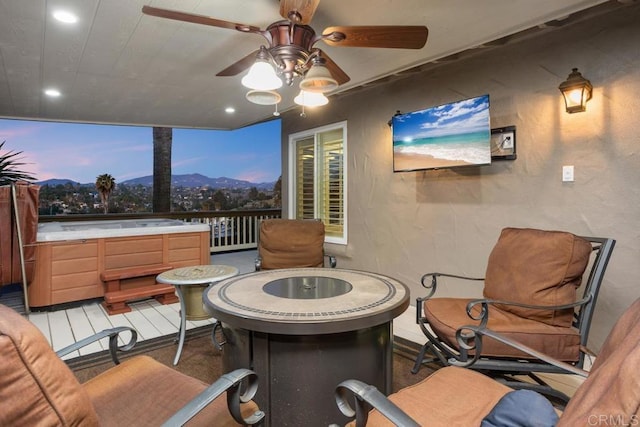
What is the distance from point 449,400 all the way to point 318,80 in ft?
5.88

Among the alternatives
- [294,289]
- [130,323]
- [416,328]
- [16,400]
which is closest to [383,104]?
[416,328]

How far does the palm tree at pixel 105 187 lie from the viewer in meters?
6.33

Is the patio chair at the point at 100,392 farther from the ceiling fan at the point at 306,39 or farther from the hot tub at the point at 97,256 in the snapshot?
the hot tub at the point at 97,256

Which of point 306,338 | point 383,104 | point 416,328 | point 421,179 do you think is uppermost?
point 383,104

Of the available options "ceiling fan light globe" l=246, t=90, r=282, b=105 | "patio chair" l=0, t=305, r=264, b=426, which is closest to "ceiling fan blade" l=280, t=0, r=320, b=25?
"ceiling fan light globe" l=246, t=90, r=282, b=105

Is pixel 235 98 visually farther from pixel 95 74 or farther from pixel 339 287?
pixel 339 287

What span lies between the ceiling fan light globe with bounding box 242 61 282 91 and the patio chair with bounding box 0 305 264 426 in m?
1.53

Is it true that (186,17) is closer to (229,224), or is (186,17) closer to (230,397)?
(230,397)

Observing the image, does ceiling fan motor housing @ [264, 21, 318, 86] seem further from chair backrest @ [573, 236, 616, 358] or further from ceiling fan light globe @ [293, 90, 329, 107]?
chair backrest @ [573, 236, 616, 358]

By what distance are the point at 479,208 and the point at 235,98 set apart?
125 inches

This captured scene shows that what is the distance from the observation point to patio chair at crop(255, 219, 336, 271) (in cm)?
382

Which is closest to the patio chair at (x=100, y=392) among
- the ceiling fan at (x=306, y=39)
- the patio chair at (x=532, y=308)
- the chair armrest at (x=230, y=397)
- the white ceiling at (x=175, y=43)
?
the chair armrest at (x=230, y=397)

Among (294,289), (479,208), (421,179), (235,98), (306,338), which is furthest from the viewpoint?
(235,98)

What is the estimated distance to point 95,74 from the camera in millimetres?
3404
